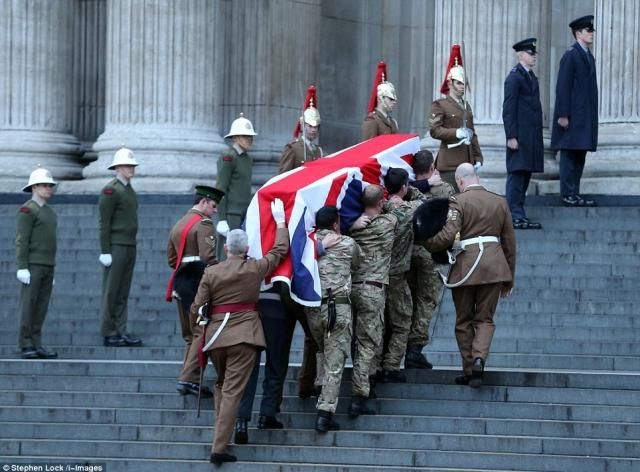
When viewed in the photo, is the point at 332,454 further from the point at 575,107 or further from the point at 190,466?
the point at 575,107

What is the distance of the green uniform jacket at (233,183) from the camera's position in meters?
20.1

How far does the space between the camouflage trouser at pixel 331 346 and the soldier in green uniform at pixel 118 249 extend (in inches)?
152

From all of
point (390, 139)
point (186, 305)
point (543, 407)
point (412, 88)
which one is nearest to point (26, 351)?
point (186, 305)

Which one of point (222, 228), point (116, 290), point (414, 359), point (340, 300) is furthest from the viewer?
point (222, 228)

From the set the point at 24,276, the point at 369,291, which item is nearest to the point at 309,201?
the point at 369,291

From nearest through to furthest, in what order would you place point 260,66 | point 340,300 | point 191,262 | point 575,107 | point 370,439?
1. point 370,439
2. point 340,300
3. point 191,262
4. point 575,107
5. point 260,66

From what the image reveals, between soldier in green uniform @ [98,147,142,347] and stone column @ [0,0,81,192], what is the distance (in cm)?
511

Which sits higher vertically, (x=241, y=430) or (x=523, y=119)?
(x=523, y=119)

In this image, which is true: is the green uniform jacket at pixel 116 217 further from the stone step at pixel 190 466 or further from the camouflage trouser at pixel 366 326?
the camouflage trouser at pixel 366 326

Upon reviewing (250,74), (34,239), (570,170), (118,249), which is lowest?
(118,249)

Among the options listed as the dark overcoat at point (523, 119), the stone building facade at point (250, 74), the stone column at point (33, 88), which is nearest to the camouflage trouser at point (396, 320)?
the dark overcoat at point (523, 119)

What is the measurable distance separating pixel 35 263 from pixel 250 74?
758cm

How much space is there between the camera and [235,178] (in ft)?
66.1

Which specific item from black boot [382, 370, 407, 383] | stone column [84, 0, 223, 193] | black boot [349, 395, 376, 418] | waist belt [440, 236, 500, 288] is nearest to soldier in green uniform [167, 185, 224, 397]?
black boot [349, 395, 376, 418]
